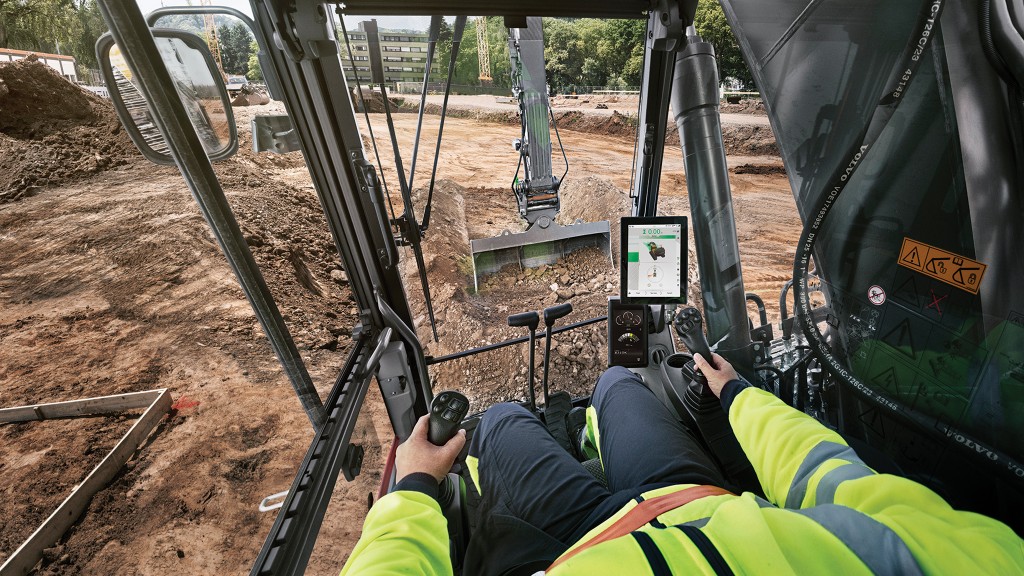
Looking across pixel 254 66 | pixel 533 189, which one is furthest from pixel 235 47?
pixel 533 189

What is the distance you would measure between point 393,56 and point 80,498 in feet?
13.0

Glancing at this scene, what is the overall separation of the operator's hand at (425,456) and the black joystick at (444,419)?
18 millimetres

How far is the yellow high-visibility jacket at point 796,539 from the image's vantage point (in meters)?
0.46

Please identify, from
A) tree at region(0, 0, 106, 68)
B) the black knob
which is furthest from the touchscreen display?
tree at region(0, 0, 106, 68)

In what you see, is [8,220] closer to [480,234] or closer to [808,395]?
[480,234]

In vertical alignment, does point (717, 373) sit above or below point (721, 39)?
below

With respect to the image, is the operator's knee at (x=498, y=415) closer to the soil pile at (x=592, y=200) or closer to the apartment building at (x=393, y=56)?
the apartment building at (x=393, y=56)

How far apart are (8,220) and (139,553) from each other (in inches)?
197

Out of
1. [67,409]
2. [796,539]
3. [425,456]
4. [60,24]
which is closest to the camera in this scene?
[796,539]

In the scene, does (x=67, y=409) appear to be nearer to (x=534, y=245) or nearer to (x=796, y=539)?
(x=534, y=245)

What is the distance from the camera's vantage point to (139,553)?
2777 mm

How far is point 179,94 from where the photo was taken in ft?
2.42

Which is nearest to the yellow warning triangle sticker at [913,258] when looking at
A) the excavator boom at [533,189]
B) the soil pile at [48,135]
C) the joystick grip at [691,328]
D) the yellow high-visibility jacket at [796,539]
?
the yellow high-visibility jacket at [796,539]

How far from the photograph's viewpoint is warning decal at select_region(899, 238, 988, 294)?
791 millimetres
